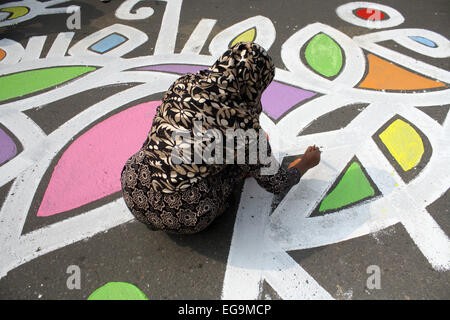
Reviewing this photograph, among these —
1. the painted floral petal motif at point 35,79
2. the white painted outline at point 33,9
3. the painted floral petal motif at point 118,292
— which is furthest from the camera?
the white painted outline at point 33,9

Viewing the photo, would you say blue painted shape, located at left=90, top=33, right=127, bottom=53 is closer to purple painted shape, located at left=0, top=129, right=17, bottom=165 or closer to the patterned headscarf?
purple painted shape, located at left=0, top=129, right=17, bottom=165

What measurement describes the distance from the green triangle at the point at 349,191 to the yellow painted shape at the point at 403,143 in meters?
0.38

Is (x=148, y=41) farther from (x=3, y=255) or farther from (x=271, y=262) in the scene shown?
(x=271, y=262)

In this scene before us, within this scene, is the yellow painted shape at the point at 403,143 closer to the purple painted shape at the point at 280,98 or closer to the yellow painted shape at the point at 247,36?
the purple painted shape at the point at 280,98

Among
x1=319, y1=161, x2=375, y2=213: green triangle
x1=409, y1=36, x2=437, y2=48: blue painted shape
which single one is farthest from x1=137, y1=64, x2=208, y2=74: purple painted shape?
x1=409, y1=36, x2=437, y2=48: blue painted shape

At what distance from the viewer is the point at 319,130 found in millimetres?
3021

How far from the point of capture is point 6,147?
9.96ft

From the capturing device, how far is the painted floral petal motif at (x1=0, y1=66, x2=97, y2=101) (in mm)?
3676

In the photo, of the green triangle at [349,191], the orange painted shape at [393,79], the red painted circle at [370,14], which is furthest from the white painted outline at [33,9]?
the green triangle at [349,191]

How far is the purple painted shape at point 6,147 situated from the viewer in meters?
2.95

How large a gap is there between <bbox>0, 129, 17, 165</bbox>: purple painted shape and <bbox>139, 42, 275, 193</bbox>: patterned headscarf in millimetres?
1802

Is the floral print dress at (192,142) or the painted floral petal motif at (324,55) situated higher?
the floral print dress at (192,142)

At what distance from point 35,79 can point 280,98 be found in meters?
2.83
